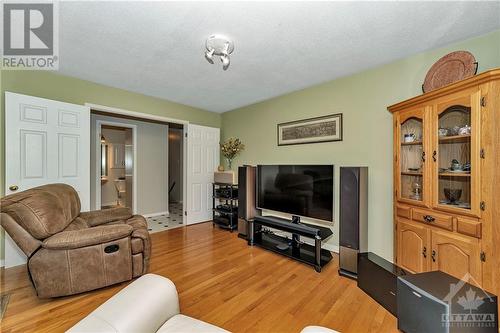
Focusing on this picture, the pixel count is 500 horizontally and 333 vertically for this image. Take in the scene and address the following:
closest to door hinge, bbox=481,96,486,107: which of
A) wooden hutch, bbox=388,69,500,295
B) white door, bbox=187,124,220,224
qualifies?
wooden hutch, bbox=388,69,500,295

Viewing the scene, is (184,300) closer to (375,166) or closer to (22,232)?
(22,232)

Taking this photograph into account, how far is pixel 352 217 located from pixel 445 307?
3.66 feet

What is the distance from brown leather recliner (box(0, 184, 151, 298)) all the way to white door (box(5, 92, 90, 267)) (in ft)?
2.10

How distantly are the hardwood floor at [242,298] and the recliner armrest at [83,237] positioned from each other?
20.3 inches

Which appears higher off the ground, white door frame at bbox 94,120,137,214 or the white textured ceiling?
the white textured ceiling

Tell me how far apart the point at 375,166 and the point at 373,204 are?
1.56ft

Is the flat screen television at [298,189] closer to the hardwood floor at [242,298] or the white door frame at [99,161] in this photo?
the hardwood floor at [242,298]

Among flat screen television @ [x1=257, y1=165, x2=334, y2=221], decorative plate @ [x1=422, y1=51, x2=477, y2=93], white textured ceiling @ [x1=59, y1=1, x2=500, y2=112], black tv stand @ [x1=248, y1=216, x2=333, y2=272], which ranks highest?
white textured ceiling @ [x1=59, y1=1, x2=500, y2=112]

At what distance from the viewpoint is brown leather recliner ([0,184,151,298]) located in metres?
1.76

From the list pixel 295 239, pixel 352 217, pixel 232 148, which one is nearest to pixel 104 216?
pixel 232 148

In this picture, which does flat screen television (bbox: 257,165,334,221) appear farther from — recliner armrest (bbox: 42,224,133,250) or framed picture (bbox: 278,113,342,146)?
recliner armrest (bbox: 42,224,133,250)

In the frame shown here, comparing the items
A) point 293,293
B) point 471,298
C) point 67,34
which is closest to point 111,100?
point 67,34

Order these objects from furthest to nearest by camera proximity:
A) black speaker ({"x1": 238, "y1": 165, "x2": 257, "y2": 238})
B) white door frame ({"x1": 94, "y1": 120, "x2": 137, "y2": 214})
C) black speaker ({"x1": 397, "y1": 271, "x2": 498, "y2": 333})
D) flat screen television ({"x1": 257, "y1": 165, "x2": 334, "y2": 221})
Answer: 1. white door frame ({"x1": 94, "y1": 120, "x2": 137, "y2": 214})
2. black speaker ({"x1": 238, "y1": 165, "x2": 257, "y2": 238})
3. flat screen television ({"x1": 257, "y1": 165, "x2": 334, "y2": 221})
4. black speaker ({"x1": 397, "y1": 271, "x2": 498, "y2": 333})

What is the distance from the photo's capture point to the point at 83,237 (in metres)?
1.90
